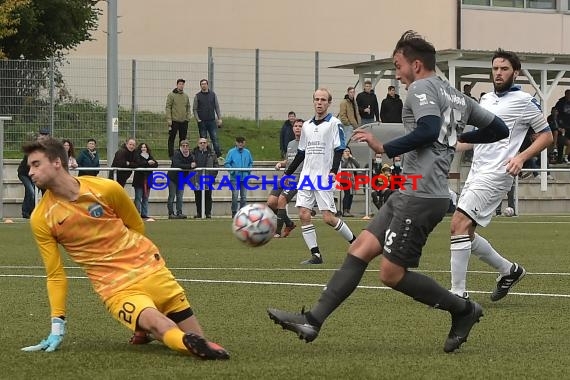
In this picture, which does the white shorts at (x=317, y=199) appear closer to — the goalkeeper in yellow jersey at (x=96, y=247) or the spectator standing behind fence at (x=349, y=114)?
the goalkeeper in yellow jersey at (x=96, y=247)

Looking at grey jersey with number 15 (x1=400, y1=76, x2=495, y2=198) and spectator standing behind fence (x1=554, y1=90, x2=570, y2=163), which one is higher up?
spectator standing behind fence (x1=554, y1=90, x2=570, y2=163)

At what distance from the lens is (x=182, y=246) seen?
18.1 meters

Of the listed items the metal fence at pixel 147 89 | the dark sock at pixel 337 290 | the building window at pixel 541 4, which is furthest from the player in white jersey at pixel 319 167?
the building window at pixel 541 4

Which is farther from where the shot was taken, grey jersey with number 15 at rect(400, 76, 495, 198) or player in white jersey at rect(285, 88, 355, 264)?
player in white jersey at rect(285, 88, 355, 264)

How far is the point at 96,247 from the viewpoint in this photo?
25.5 ft

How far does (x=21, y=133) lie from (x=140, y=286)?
856 inches

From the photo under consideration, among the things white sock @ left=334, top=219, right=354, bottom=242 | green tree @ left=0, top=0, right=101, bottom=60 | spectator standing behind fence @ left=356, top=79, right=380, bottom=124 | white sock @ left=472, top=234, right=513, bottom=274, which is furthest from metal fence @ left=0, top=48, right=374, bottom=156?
white sock @ left=472, top=234, right=513, bottom=274

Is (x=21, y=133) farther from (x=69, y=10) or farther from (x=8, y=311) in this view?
(x=8, y=311)

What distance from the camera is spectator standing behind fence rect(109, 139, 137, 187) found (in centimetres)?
2684

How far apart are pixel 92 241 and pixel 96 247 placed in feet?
0.14

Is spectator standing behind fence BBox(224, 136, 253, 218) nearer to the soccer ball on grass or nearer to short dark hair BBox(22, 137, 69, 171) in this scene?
the soccer ball on grass

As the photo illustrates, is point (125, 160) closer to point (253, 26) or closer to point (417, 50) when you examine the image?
point (253, 26)

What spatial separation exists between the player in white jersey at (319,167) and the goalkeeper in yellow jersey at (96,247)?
24.3 ft

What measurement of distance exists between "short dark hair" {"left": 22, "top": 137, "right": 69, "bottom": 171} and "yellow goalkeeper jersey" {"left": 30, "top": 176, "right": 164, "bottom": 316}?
0.21 meters
